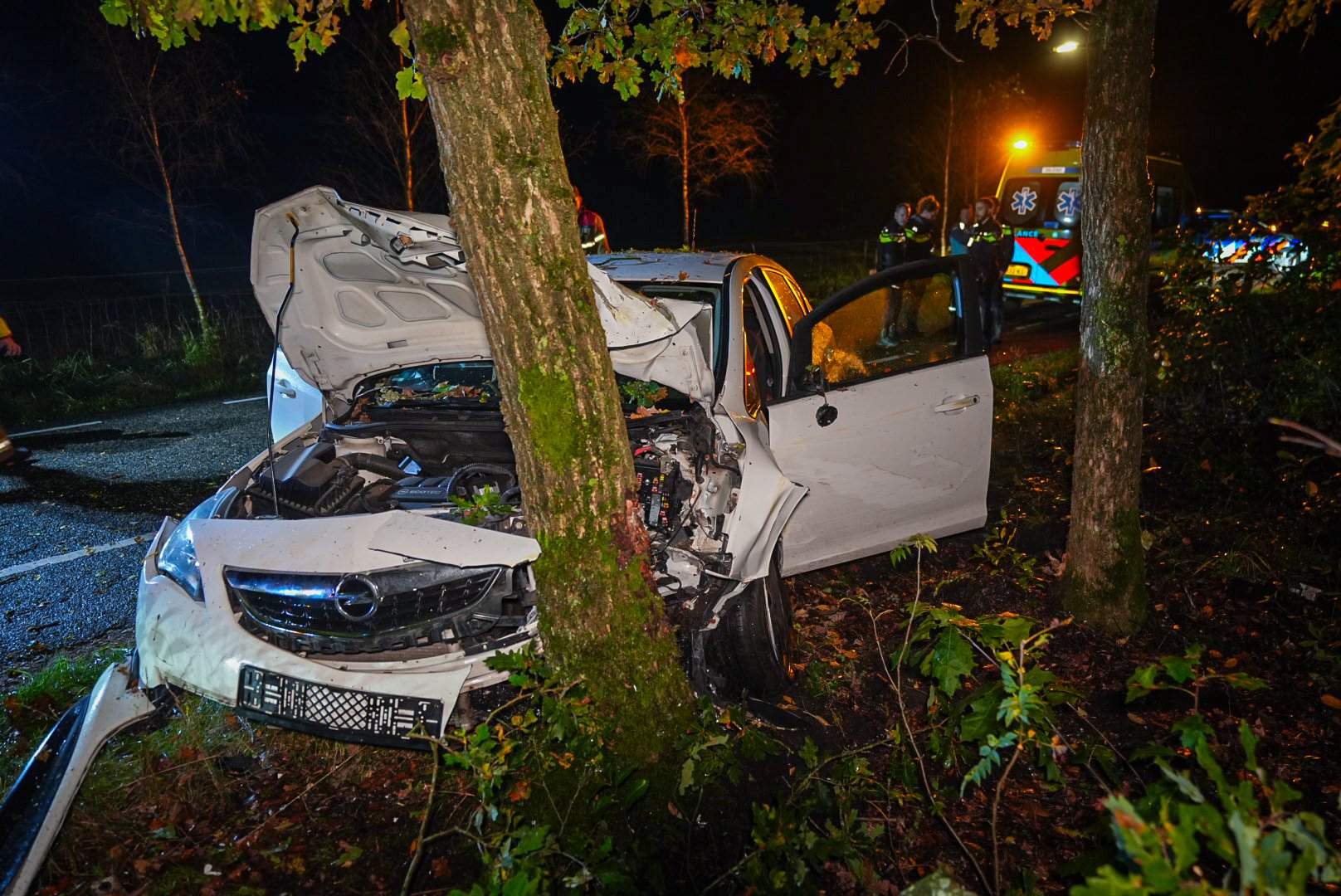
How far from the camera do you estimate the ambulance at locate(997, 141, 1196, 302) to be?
11.7 meters

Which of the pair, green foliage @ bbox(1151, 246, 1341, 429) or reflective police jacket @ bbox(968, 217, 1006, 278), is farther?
reflective police jacket @ bbox(968, 217, 1006, 278)

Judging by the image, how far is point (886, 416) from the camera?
12.7 feet

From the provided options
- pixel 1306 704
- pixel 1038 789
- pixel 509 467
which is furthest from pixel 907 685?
pixel 509 467

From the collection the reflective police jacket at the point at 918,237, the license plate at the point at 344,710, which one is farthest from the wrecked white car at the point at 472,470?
the reflective police jacket at the point at 918,237

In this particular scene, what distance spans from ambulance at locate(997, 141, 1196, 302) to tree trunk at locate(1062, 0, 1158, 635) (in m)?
9.00

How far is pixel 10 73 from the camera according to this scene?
453 inches

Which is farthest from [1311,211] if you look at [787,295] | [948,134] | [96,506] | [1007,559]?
[948,134]

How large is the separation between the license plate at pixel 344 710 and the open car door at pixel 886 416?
174 centimetres

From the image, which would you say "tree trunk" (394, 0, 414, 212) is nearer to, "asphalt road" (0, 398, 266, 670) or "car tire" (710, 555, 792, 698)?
"asphalt road" (0, 398, 266, 670)

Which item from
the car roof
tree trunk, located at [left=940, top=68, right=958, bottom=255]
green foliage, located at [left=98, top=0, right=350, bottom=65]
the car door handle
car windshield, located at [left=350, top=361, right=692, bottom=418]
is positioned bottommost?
the car door handle

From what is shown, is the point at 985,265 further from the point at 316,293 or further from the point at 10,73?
the point at 10,73

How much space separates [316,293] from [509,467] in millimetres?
1130

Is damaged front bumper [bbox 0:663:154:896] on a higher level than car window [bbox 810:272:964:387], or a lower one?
lower

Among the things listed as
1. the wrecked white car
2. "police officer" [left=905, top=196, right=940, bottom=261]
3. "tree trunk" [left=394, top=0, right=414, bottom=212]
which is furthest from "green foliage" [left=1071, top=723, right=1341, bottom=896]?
"tree trunk" [left=394, top=0, right=414, bottom=212]
